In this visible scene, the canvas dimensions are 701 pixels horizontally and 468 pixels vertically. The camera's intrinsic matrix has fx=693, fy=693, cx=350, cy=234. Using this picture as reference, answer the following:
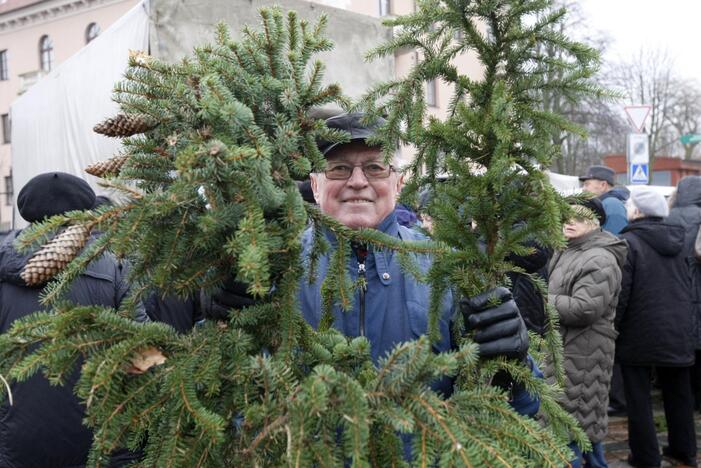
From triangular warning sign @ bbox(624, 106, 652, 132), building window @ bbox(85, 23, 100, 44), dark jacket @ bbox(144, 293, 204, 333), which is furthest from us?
building window @ bbox(85, 23, 100, 44)

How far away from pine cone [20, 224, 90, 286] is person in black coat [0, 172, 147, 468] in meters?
1.36

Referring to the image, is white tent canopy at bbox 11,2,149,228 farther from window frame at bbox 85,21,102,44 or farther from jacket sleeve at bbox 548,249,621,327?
window frame at bbox 85,21,102,44

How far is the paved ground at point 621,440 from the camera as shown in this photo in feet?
18.6

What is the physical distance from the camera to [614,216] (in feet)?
24.5

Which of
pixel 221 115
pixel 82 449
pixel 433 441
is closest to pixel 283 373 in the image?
pixel 433 441

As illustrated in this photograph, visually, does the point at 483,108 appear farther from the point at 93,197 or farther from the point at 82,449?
the point at 82,449

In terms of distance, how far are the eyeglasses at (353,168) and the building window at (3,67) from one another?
1713 inches

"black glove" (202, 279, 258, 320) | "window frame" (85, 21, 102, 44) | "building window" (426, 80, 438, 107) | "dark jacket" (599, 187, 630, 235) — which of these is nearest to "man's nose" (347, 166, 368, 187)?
"building window" (426, 80, 438, 107)

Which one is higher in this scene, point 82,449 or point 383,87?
point 383,87

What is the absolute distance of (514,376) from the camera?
180cm

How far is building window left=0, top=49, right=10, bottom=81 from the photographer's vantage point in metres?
40.5

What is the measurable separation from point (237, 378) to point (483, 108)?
98 centimetres

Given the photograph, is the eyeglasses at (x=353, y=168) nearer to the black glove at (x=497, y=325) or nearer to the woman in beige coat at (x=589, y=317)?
the black glove at (x=497, y=325)

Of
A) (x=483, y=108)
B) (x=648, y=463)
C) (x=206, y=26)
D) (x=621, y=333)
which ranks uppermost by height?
(x=206, y=26)
